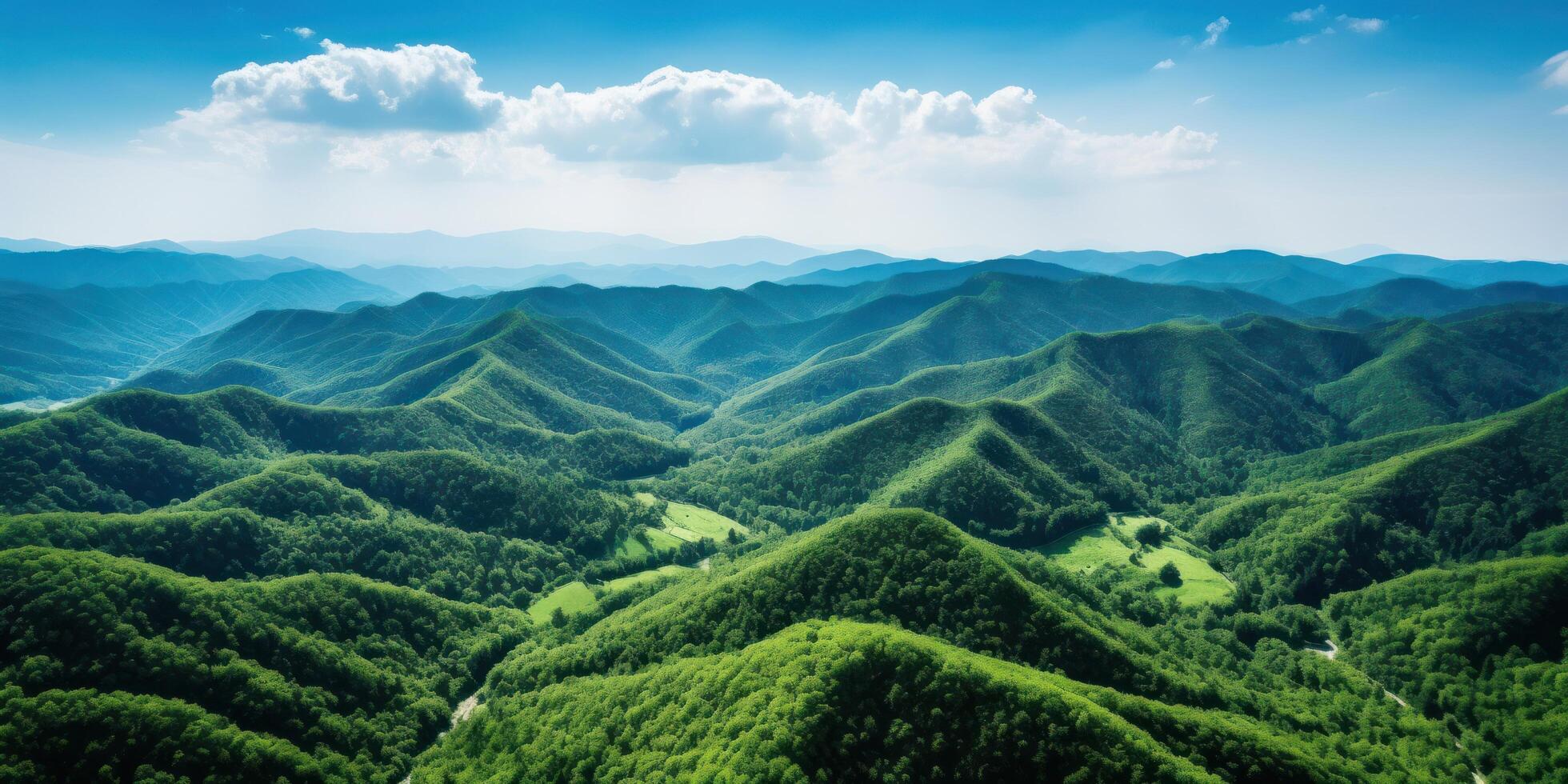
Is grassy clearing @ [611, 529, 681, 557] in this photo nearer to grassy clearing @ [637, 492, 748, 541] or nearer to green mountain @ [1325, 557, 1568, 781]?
grassy clearing @ [637, 492, 748, 541]

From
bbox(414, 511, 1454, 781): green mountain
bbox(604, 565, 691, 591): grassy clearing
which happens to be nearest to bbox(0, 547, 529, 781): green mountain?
bbox(414, 511, 1454, 781): green mountain

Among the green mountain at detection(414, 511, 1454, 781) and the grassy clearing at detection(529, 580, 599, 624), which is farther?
the grassy clearing at detection(529, 580, 599, 624)

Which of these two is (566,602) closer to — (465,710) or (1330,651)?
(465,710)

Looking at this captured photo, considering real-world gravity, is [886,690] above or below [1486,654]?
above

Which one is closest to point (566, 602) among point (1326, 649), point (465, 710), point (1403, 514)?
point (465, 710)

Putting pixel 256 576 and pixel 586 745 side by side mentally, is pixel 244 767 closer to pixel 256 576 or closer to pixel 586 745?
pixel 586 745

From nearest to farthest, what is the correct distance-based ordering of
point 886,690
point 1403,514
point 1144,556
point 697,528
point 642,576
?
point 886,690 → point 1403,514 → point 642,576 → point 1144,556 → point 697,528

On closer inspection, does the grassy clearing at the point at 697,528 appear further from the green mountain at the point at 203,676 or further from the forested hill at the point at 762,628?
the green mountain at the point at 203,676
